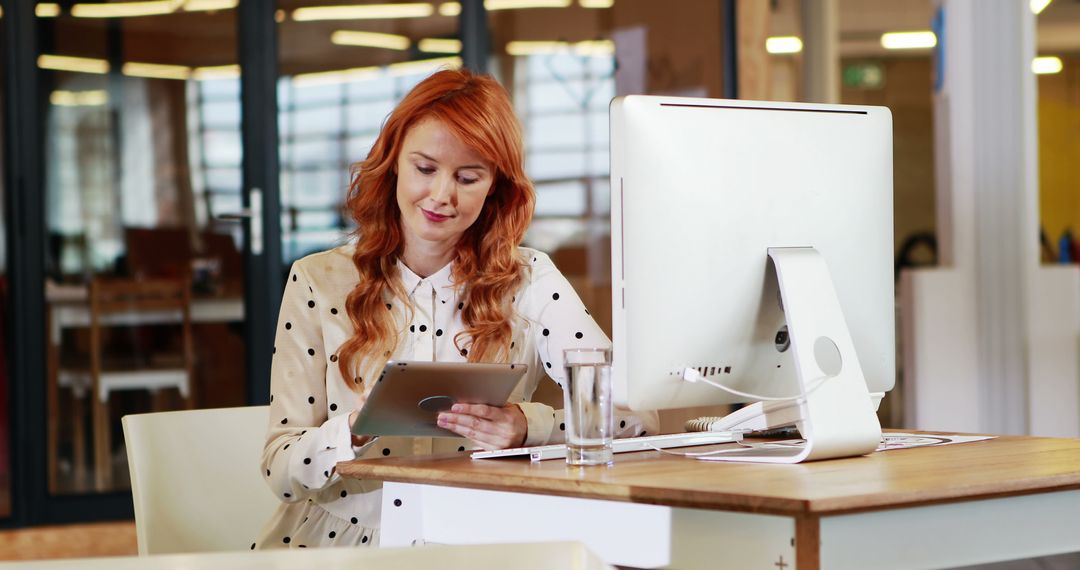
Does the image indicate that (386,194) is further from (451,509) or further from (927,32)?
(927,32)

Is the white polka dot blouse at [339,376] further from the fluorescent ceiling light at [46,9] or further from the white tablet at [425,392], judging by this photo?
the fluorescent ceiling light at [46,9]

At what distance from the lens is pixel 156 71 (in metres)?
4.43

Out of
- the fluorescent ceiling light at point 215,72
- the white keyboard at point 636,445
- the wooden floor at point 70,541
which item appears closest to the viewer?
the white keyboard at point 636,445

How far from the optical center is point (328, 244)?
182 inches

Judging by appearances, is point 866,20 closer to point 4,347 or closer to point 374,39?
point 374,39

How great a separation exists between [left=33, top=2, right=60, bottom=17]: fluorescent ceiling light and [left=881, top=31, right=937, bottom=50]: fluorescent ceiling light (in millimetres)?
5812

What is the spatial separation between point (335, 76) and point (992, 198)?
7.86 feet

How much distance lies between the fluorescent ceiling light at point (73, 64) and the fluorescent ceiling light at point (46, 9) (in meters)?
0.15

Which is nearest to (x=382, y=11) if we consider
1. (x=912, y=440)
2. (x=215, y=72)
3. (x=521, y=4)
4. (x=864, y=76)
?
(x=521, y=4)

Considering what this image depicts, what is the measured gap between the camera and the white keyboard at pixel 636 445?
1540mm

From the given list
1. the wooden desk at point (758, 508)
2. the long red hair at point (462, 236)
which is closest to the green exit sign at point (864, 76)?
the long red hair at point (462, 236)

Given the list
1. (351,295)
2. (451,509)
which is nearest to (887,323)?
(451,509)

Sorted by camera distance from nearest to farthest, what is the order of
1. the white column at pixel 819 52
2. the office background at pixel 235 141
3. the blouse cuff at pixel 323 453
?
1. the blouse cuff at pixel 323 453
2. the office background at pixel 235 141
3. the white column at pixel 819 52

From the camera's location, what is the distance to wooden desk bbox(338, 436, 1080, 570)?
3.89 ft
